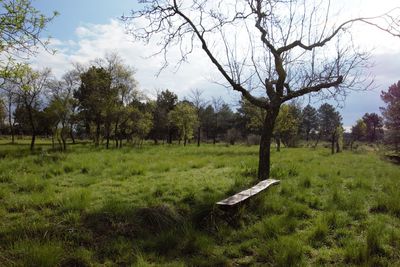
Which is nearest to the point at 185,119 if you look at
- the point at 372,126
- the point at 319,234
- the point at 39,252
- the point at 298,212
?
the point at 298,212

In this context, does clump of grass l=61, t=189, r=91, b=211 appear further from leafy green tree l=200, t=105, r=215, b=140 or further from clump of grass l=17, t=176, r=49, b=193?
leafy green tree l=200, t=105, r=215, b=140

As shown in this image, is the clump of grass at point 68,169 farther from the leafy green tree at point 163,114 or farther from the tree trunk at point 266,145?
the leafy green tree at point 163,114

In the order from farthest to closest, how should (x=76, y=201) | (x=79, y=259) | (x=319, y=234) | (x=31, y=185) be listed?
(x=31, y=185) → (x=76, y=201) → (x=319, y=234) → (x=79, y=259)

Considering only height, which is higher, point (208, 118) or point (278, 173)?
point (208, 118)

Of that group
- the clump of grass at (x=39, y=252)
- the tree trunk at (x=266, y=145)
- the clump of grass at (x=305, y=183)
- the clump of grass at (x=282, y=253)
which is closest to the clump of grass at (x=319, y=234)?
the clump of grass at (x=282, y=253)

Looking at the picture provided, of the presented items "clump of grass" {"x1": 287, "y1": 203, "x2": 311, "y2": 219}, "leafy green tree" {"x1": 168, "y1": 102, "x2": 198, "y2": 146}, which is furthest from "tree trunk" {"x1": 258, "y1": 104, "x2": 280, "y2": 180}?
"leafy green tree" {"x1": 168, "y1": 102, "x2": 198, "y2": 146}

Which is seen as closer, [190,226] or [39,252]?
[39,252]

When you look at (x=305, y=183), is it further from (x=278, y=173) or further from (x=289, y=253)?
(x=289, y=253)

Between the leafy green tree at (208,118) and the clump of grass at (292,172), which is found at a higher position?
the leafy green tree at (208,118)

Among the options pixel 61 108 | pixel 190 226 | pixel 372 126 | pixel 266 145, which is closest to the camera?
pixel 190 226

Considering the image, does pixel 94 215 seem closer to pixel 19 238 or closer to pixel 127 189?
pixel 19 238

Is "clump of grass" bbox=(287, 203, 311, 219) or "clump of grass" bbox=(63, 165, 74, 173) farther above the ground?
"clump of grass" bbox=(63, 165, 74, 173)

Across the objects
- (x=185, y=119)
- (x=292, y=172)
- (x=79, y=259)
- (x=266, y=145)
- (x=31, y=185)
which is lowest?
(x=79, y=259)

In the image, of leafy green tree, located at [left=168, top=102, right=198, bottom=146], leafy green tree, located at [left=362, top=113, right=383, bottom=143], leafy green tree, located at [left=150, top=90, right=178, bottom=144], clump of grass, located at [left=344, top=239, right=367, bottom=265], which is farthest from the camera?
leafy green tree, located at [left=362, top=113, right=383, bottom=143]
